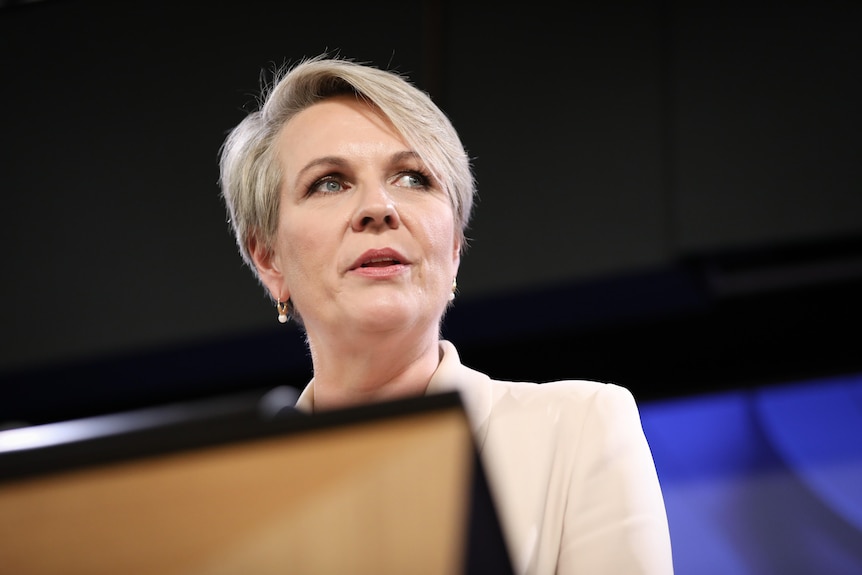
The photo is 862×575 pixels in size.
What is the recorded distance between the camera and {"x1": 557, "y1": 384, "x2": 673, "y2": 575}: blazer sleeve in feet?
3.70

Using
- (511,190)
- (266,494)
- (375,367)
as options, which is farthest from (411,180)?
(511,190)

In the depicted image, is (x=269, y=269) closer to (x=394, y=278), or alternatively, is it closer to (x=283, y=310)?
(x=283, y=310)

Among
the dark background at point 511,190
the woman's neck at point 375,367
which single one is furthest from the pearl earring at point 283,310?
the dark background at point 511,190

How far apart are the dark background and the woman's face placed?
4.73ft

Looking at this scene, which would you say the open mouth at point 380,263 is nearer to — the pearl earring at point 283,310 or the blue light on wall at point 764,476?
the pearl earring at point 283,310

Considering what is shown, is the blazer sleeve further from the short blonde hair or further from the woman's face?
the short blonde hair

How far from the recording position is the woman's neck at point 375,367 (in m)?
1.54

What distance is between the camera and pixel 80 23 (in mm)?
3561

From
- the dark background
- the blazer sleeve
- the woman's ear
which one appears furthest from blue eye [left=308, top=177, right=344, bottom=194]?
the dark background

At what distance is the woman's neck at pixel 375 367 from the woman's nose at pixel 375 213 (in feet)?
0.53

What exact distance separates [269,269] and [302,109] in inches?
10.2

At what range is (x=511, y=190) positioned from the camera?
312 centimetres

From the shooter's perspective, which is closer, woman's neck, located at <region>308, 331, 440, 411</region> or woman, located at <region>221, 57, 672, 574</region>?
woman, located at <region>221, 57, 672, 574</region>

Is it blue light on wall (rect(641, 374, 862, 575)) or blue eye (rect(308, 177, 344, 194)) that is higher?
blue eye (rect(308, 177, 344, 194))
